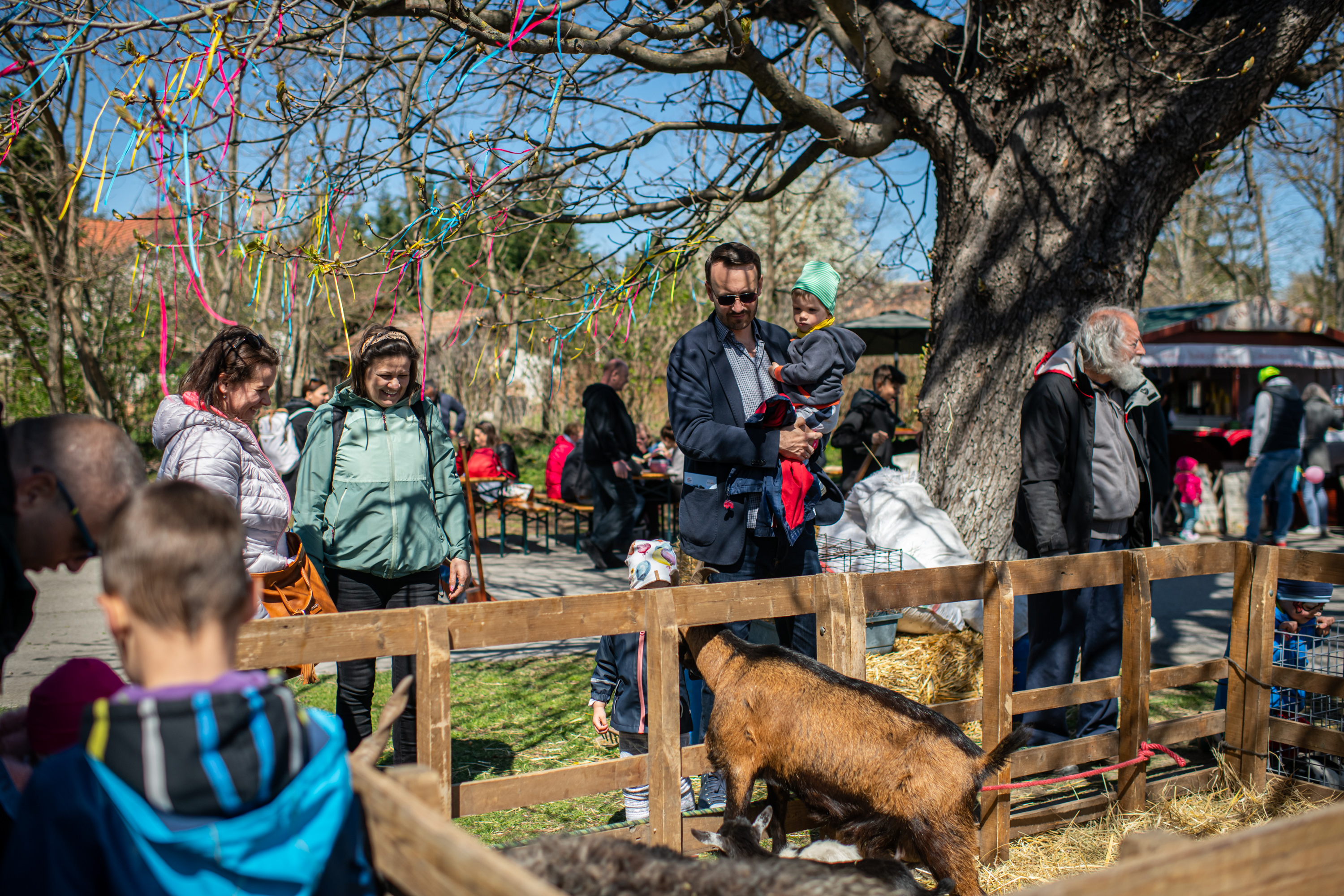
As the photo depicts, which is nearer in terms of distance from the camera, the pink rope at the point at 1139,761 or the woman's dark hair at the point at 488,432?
the pink rope at the point at 1139,761

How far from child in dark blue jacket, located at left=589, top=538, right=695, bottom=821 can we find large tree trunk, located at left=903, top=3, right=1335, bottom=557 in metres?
2.63

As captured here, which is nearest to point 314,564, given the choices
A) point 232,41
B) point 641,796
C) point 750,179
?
point 641,796

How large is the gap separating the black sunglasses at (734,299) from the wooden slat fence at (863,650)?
113 centimetres

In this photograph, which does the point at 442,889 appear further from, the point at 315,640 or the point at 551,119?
the point at 551,119

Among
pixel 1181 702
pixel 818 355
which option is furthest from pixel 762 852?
pixel 1181 702

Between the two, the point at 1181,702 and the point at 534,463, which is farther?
the point at 534,463

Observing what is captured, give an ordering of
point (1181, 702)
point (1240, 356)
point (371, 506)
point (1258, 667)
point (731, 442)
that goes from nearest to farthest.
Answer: point (731, 442) < point (371, 506) < point (1258, 667) < point (1181, 702) < point (1240, 356)

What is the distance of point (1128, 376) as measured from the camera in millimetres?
4094

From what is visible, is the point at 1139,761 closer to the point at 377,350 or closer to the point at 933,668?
the point at 933,668

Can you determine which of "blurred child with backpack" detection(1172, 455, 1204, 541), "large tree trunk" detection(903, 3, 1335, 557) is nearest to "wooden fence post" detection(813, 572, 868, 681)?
"large tree trunk" detection(903, 3, 1335, 557)

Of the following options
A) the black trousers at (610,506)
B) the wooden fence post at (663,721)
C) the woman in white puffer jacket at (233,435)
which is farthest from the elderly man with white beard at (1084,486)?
the black trousers at (610,506)

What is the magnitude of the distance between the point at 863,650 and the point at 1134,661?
1.31 m

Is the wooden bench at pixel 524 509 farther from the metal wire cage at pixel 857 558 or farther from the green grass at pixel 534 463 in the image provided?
the metal wire cage at pixel 857 558

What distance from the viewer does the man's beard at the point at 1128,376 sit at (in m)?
4.07
